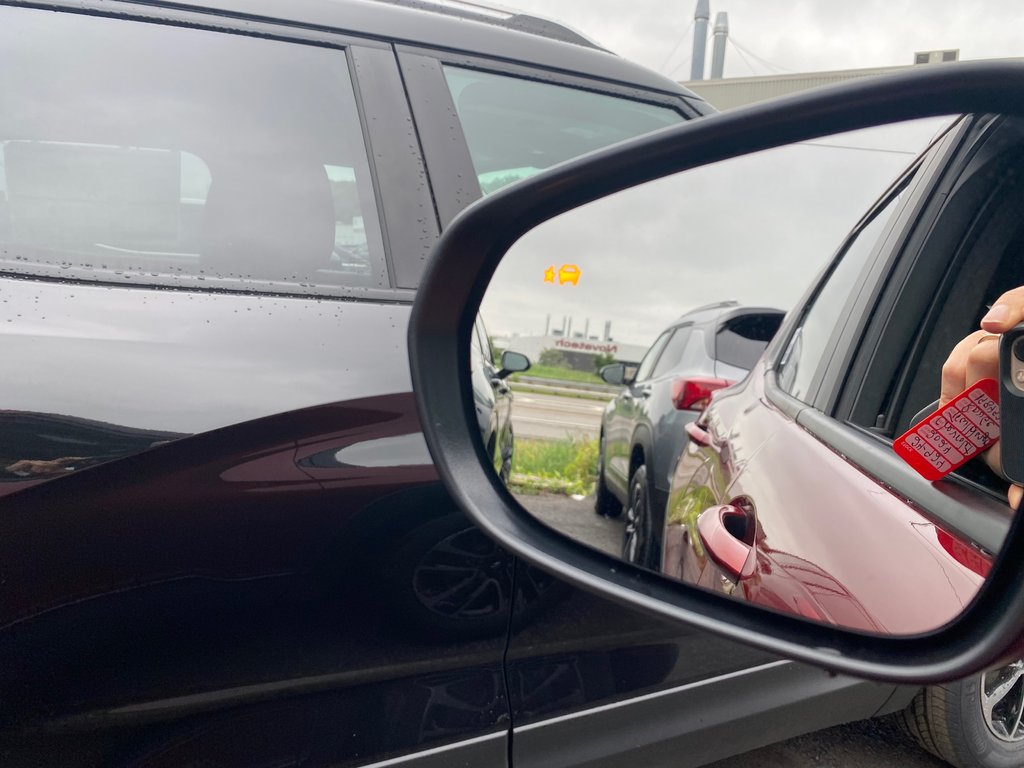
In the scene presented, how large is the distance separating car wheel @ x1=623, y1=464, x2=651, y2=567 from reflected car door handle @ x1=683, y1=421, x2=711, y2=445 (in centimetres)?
13

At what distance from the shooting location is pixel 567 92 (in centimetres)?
168

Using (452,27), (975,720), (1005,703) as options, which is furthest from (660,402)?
(1005,703)

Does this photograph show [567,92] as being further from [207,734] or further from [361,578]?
[207,734]

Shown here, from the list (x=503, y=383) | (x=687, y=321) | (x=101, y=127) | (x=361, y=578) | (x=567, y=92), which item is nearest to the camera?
(x=687, y=321)

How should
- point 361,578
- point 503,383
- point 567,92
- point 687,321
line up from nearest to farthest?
point 687,321 → point 503,383 → point 361,578 → point 567,92

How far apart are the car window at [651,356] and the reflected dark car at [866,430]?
0.27 metres

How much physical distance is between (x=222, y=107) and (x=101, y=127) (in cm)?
22

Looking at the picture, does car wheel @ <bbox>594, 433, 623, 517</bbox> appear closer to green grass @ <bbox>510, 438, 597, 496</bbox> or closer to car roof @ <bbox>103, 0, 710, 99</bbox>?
green grass @ <bbox>510, 438, 597, 496</bbox>

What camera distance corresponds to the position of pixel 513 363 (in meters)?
1.01

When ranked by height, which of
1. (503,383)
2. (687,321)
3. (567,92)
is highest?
(567,92)

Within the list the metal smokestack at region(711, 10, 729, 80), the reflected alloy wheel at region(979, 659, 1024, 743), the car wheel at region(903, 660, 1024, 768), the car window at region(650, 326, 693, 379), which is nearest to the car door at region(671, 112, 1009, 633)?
the car window at region(650, 326, 693, 379)

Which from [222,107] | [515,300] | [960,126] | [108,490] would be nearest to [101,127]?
[222,107]

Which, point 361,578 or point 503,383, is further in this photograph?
point 361,578

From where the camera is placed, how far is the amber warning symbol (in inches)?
36.8
